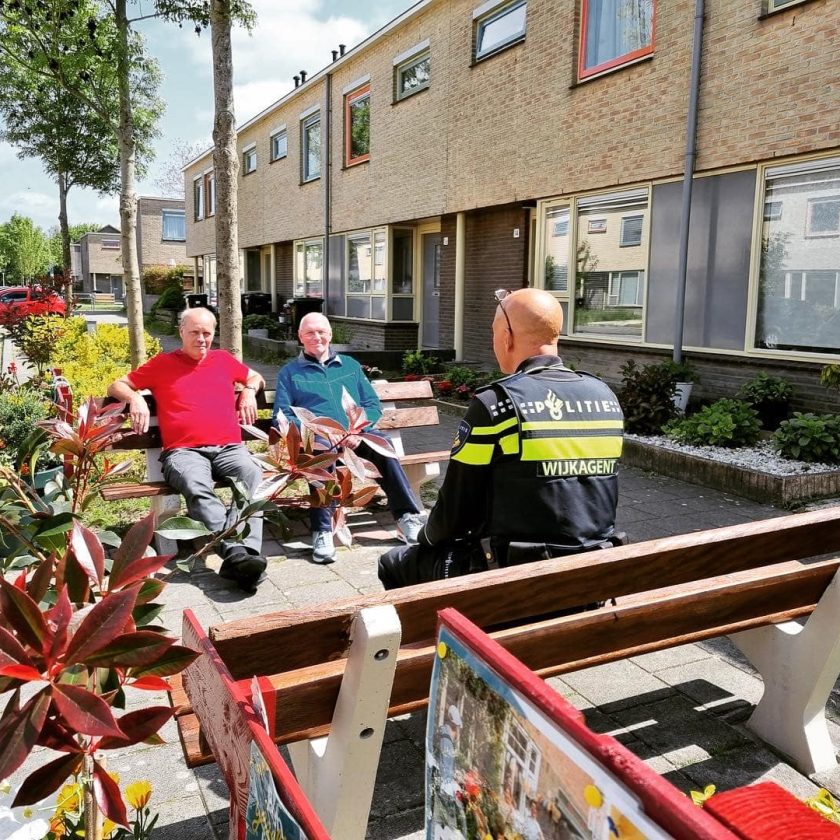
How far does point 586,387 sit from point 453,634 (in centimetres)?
166

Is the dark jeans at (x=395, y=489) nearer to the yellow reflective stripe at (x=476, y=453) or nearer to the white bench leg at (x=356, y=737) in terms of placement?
the yellow reflective stripe at (x=476, y=453)

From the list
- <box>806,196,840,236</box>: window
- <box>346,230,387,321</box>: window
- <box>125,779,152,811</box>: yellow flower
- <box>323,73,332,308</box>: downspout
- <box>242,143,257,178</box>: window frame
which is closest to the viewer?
<box>125,779,152,811</box>: yellow flower

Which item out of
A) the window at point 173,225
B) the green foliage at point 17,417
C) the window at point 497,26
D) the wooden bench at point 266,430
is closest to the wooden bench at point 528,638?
the wooden bench at point 266,430

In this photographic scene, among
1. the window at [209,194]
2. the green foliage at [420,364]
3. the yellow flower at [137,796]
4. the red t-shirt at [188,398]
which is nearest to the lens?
the yellow flower at [137,796]

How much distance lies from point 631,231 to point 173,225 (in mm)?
53251

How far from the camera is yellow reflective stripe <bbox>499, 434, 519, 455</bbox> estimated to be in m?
2.62

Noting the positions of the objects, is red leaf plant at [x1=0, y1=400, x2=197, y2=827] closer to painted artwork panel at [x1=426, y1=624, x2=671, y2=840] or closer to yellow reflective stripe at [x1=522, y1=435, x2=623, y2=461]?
painted artwork panel at [x1=426, y1=624, x2=671, y2=840]

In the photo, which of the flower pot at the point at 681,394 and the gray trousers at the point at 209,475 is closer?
the gray trousers at the point at 209,475

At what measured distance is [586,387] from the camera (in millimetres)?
2736

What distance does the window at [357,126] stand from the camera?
1842cm

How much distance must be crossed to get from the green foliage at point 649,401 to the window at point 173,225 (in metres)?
53.6

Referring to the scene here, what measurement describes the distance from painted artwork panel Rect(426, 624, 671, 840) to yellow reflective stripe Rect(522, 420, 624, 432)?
4.54 feet

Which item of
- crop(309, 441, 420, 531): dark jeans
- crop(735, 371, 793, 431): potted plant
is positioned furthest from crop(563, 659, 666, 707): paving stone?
crop(735, 371, 793, 431): potted plant

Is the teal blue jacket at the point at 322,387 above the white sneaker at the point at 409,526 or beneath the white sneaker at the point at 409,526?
above
